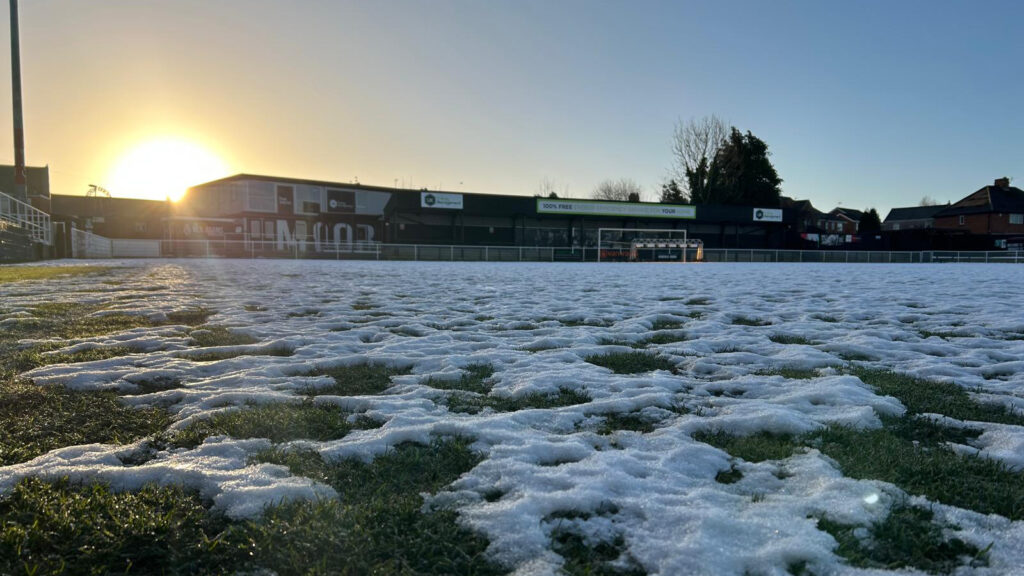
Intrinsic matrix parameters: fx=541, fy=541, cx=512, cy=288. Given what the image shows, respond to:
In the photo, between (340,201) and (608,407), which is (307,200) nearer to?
(340,201)

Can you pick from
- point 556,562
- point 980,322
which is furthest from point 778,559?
point 980,322

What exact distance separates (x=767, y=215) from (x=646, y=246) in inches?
439

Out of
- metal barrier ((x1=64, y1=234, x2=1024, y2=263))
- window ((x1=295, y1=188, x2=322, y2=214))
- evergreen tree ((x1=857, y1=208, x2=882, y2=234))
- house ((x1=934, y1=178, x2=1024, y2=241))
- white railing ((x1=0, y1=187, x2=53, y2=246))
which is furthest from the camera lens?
evergreen tree ((x1=857, y1=208, x2=882, y2=234))

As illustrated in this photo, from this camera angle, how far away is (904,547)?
65.8 inches

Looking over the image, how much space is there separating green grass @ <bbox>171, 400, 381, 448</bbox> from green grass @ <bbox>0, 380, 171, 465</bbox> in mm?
227

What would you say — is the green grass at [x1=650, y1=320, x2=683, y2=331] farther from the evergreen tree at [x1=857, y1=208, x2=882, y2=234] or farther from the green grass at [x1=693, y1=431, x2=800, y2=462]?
the evergreen tree at [x1=857, y1=208, x2=882, y2=234]

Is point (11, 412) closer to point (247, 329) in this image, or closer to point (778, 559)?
point (247, 329)

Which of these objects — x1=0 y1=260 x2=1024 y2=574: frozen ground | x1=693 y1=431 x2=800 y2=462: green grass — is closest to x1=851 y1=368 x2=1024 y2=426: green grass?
x1=0 y1=260 x2=1024 y2=574: frozen ground

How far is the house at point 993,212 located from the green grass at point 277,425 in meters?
67.6

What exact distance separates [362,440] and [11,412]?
76.8 inches

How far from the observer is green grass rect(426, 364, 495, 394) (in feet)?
11.5

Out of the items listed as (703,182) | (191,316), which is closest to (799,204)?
(703,182)

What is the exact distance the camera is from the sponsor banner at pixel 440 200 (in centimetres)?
3309

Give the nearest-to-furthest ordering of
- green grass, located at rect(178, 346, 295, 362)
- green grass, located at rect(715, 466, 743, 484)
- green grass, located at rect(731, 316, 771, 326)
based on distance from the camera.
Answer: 1. green grass, located at rect(715, 466, 743, 484)
2. green grass, located at rect(178, 346, 295, 362)
3. green grass, located at rect(731, 316, 771, 326)
